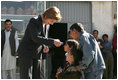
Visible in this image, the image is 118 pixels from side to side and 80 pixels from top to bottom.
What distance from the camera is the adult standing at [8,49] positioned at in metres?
7.42

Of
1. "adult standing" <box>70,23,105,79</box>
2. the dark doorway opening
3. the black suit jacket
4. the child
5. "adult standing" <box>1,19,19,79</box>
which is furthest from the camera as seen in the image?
the child

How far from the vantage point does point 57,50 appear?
28.7 feet

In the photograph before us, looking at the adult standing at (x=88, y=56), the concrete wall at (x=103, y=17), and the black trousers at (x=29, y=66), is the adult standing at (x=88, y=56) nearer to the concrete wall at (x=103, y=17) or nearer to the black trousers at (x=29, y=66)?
the black trousers at (x=29, y=66)

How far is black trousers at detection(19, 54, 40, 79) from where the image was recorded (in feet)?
14.6

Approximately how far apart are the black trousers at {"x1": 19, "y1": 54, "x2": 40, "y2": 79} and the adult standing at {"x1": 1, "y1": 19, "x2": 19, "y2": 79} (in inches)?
117

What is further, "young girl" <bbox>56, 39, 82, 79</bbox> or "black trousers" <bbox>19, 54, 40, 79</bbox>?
"black trousers" <bbox>19, 54, 40, 79</bbox>

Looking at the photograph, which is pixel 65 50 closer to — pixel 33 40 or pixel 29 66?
pixel 33 40

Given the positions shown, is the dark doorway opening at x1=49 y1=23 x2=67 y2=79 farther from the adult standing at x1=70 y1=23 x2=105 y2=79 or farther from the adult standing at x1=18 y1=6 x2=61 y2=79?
the adult standing at x1=70 y1=23 x2=105 y2=79

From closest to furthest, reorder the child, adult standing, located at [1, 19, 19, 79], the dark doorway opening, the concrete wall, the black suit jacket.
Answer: the black suit jacket → adult standing, located at [1, 19, 19, 79] → the dark doorway opening → the child → the concrete wall

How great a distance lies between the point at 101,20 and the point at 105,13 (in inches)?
10.0

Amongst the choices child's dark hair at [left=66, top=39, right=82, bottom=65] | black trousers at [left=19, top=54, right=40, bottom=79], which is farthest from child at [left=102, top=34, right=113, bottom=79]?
child's dark hair at [left=66, top=39, right=82, bottom=65]

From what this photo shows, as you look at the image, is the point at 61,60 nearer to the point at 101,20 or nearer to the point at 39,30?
the point at 101,20

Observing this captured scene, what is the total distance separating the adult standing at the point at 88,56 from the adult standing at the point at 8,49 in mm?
3437

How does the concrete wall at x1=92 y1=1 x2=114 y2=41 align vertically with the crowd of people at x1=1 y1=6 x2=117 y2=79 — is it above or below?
above
